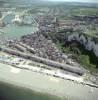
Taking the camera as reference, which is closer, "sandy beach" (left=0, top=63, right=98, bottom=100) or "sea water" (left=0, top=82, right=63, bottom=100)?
"sea water" (left=0, top=82, right=63, bottom=100)

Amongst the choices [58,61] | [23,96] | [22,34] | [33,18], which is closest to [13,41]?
[22,34]

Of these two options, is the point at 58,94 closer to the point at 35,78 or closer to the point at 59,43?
the point at 35,78

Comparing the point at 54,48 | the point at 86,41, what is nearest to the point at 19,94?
the point at 54,48

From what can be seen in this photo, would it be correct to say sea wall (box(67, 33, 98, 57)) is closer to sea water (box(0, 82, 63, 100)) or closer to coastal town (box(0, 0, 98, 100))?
coastal town (box(0, 0, 98, 100))

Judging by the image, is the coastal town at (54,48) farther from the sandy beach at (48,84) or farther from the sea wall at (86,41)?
the sandy beach at (48,84)

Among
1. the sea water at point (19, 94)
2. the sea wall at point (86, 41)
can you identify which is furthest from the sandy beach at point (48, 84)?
the sea wall at point (86, 41)

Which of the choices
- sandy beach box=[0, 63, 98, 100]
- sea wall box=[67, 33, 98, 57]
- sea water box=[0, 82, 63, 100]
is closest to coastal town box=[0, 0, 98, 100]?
sea wall box=[67, 33, 98, 57]

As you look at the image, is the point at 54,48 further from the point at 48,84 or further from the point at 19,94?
the point at 19,94
